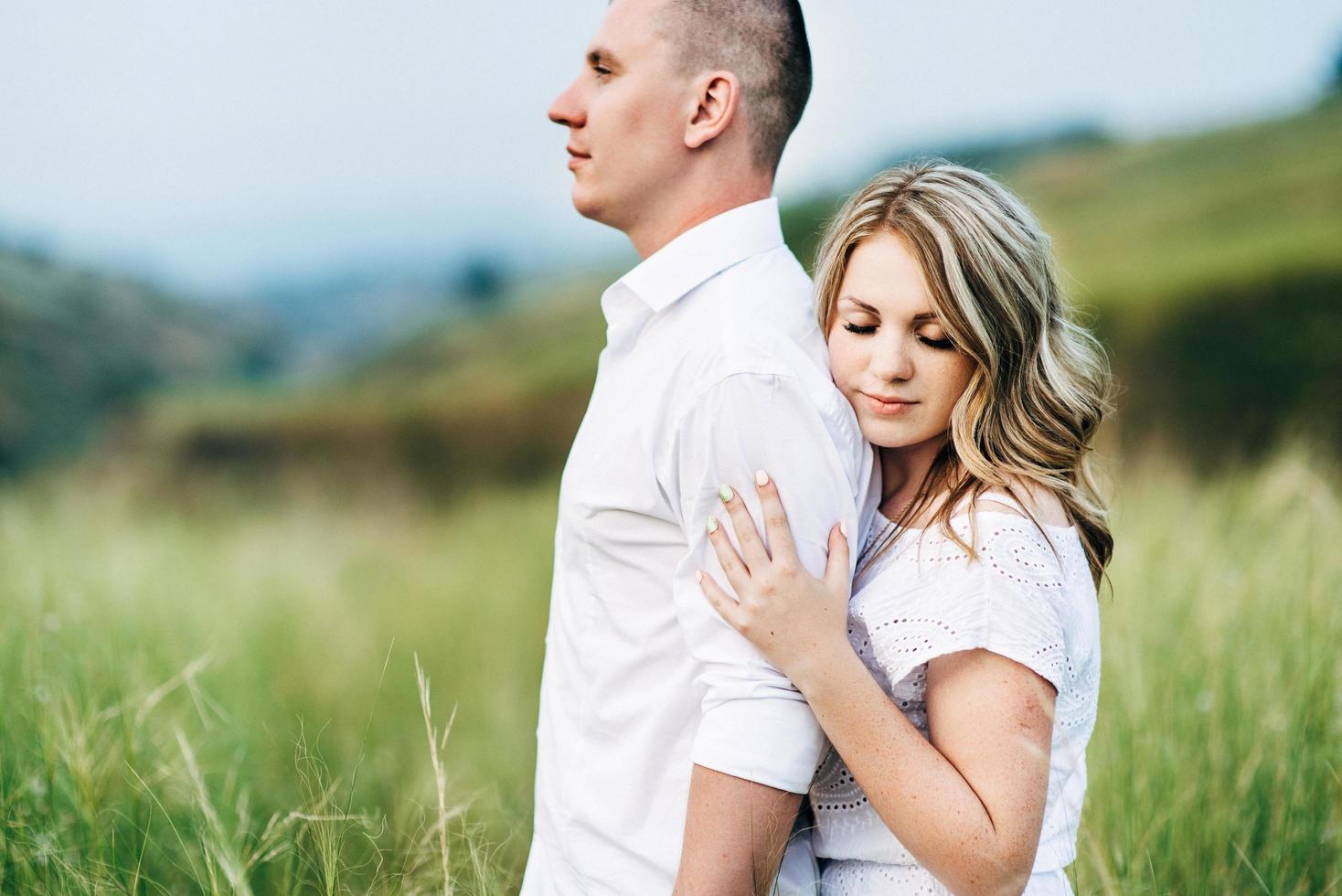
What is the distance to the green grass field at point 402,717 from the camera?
7.53 feet

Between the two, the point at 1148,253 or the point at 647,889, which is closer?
the point at 647,889

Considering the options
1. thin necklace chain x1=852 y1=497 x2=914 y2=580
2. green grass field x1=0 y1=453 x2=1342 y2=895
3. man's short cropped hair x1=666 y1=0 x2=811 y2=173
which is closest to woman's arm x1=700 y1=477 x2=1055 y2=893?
thin necklace chain x1=852 y1=497 x2=914 y2=580

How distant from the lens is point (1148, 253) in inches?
605

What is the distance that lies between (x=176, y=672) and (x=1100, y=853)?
2.76 m

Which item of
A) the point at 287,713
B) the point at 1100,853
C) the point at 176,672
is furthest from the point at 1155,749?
the point at 287,713

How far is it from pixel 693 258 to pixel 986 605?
0.75 metres

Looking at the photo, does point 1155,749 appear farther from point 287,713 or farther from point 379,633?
point 379,633

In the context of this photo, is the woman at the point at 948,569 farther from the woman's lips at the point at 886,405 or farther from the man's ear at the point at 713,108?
the man's ear at the point at 713,108

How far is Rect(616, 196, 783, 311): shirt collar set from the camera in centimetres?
195

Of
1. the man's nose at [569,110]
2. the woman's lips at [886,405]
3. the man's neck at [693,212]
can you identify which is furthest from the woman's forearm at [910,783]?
the man's nose at [569,110]

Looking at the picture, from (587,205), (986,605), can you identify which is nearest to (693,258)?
(587,205)

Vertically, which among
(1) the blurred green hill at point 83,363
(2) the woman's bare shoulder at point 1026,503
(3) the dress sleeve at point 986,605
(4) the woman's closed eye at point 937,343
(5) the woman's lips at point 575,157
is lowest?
(1) the blurred green hill at point 83,363

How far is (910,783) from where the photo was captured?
1.61 m

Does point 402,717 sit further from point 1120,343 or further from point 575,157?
point 1120,343
